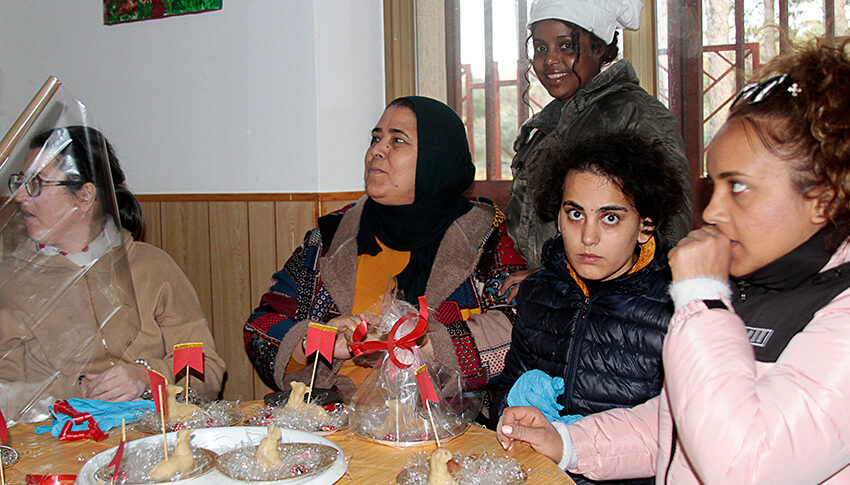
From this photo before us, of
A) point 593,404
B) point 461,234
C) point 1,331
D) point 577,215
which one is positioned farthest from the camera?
point 461,234

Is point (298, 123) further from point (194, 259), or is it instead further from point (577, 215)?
point (577, 215)

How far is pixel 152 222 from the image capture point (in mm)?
3744

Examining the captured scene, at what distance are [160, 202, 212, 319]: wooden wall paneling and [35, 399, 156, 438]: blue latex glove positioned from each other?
74.3 inches

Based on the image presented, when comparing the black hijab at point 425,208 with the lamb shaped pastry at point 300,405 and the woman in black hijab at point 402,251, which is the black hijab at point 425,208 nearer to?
the woman in black hijab at point 402,251

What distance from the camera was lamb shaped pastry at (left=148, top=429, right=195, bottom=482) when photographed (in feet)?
4.15

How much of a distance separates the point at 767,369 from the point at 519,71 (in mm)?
2334

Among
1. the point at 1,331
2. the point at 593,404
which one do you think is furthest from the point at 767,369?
the point at 1,331

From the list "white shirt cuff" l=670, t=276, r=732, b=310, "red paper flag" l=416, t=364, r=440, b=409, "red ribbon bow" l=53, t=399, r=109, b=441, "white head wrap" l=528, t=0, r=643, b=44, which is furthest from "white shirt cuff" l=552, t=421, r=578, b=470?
"white head wrap" l=528, t=0, r=643, b=44

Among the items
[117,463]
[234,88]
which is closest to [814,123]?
[117,463]

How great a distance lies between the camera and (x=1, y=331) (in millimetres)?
1318

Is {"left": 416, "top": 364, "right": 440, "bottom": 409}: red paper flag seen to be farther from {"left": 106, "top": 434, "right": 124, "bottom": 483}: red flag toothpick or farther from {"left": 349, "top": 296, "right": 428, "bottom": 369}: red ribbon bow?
{"left": 106, "top": 434, "right": 124, "bottom": 483}: red flag toothpick

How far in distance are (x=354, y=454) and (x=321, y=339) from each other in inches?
11.2

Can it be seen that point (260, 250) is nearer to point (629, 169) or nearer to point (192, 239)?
point (192, 239)

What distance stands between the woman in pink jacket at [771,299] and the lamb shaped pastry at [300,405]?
0.75 metres
